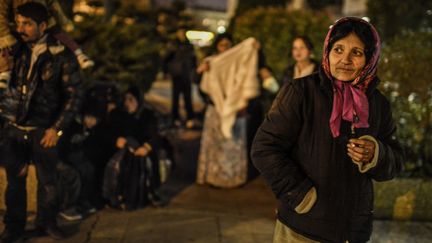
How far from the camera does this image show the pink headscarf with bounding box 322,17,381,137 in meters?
2.61

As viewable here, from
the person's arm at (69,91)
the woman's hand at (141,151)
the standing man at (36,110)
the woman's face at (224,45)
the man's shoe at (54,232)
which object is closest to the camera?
the standing man at (36,110)

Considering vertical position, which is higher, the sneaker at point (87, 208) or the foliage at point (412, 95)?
the foliage at point (412, 95)

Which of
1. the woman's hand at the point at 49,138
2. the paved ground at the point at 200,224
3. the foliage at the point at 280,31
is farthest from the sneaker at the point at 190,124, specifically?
the woman's hand at the point at 49,138

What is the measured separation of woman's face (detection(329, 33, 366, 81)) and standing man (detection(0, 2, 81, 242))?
8.25ft

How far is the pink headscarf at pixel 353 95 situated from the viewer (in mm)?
2607

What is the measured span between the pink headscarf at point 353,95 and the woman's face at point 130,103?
326cm

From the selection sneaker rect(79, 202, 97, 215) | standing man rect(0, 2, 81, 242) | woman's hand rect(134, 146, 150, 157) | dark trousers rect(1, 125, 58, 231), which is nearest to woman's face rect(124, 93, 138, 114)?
woman's hand rect(134, 146, 150, 157)

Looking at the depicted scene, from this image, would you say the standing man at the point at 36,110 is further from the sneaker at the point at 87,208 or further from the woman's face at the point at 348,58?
the woman's face at the point at 348,58

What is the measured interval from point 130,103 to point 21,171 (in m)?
1.47

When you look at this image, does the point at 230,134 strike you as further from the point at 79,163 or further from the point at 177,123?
the point at 177,123

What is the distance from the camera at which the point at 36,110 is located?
14.5ft

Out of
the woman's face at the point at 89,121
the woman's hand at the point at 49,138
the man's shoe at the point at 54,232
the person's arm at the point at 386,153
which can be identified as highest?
the person's arm at the point at 386,153

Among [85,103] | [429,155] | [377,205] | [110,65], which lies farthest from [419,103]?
[110,65]

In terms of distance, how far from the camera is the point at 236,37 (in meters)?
9.88
